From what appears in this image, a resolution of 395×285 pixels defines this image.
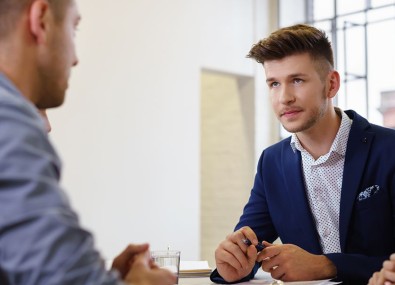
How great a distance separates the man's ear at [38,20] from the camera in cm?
92

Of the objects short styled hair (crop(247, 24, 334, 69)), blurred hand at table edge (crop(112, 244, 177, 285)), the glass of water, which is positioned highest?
short styled hair (crop(247, 24, 334, 69))

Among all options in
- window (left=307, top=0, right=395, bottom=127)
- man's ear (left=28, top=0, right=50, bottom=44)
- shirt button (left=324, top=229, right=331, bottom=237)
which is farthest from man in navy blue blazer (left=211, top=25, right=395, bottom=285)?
window (left=307, top=0, right=395, bottom=127)

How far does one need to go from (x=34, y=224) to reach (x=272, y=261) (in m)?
1.25

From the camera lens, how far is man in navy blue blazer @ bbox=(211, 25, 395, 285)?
1.92m

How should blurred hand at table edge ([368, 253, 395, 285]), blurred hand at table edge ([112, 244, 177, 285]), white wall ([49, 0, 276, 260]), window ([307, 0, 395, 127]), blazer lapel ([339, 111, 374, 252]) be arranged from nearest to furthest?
blurred hand at table edge ([112, 244, 177, 285]) → blurred hand at table edge ([368, 253, 395, 285]) → blazer lapel ([339, 111, 374, 252]) → white wall ([49, 0, 276, 260]) → window ([307, 0, 395, 127])

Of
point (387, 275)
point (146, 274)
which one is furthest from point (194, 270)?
point (146, 274)

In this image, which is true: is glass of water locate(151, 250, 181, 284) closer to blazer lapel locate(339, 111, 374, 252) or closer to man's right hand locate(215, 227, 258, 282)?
man's right hand locate(215, 227, 258, 282)

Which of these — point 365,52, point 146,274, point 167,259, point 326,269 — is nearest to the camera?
point 146,274

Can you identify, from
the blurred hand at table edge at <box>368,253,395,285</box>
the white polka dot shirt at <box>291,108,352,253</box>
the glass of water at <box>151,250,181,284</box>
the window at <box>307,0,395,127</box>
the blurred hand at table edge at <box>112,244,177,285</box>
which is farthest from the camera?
the window at <box>307,0,395,127</box>

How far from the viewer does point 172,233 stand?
591 centimetres

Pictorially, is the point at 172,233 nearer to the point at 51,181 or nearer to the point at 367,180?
the point at 367,180

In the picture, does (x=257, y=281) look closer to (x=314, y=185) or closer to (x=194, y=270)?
(x=194, y=270)

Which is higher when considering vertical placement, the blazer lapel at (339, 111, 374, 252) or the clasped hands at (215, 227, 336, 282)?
the blazer lapel at (339, 111, 374, 252)

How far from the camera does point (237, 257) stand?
1.91m
